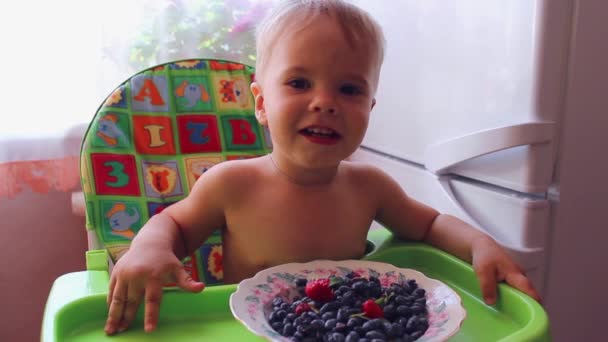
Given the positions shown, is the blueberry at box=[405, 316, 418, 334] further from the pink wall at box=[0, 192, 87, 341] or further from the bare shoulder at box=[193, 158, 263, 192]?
Result: the pink wall at box=[0, 192, 87, 341]

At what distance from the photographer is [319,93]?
716 mm

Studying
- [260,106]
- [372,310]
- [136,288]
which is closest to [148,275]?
[136,288]

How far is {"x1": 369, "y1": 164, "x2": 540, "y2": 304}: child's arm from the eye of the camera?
67 centimetres

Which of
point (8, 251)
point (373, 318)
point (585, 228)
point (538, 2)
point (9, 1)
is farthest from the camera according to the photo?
point (8, 251)

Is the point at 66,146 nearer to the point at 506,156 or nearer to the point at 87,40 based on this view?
the point at 87,40

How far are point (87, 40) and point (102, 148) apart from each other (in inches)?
18.0

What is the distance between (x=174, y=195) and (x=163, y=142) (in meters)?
0.10

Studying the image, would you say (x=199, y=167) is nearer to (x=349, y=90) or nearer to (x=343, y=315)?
(x=349, y=90)

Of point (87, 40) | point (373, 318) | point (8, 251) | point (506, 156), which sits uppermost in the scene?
point (87, 40)

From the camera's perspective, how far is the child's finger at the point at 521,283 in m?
0.64

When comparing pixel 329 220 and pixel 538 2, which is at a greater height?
pixel 538 2

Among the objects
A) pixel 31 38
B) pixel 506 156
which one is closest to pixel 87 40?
pixel 31 38

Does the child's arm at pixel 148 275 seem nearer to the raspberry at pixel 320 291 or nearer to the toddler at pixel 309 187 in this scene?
the toddler at pixel 309 187

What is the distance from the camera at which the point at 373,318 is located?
1.91ft
